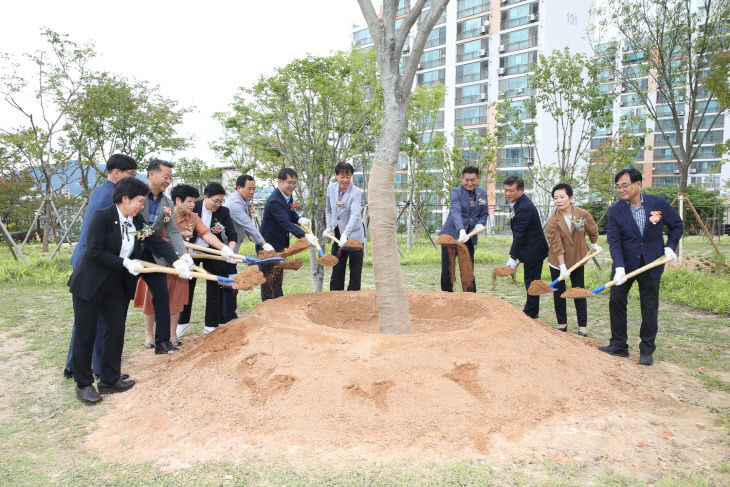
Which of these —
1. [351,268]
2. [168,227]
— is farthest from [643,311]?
[168,227]

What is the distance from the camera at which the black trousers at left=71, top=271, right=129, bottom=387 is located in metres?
3.55

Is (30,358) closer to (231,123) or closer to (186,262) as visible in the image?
(186,262)

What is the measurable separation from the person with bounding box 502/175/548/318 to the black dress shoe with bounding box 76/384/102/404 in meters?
4.23

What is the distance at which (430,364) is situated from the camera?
3311 millimetres

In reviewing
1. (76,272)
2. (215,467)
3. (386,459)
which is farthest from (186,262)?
(386,459)

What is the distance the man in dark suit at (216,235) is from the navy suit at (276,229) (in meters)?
0.38

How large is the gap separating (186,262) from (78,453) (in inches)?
73.2

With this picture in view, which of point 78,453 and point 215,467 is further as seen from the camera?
point 78,453

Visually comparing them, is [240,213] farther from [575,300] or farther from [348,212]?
[575,300]

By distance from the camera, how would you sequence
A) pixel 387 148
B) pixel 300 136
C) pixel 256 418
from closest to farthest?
pixel 256 418, pixel 387 148, pixel 300 136

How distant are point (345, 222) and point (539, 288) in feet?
7.43

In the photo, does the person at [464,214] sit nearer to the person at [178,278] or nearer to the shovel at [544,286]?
the shovel at [544,286]

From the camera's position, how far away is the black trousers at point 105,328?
3.55 metres

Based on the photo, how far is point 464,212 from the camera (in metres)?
5.78
